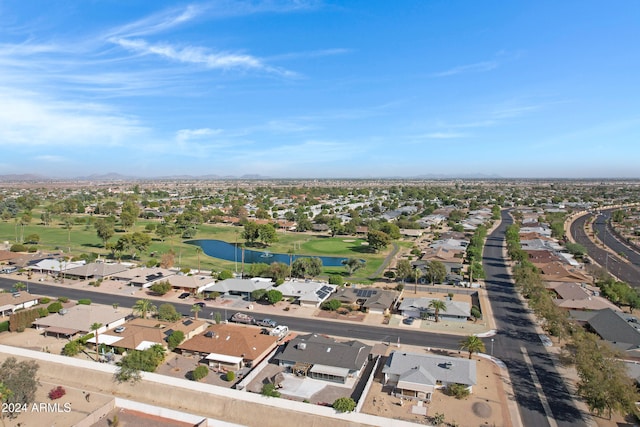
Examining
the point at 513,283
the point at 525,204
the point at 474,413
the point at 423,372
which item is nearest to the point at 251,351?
the point at 423,372

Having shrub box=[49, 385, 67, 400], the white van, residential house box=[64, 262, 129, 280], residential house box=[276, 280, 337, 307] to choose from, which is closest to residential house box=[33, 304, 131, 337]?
A: shrub box=[49, 385, 67, 400]

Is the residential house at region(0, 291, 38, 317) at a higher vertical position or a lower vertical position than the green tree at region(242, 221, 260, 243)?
lower

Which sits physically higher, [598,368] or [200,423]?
[598,368]

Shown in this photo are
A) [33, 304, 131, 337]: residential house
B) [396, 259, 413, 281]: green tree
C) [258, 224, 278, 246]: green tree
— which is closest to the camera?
[33, 304, 131, 337]: residential house

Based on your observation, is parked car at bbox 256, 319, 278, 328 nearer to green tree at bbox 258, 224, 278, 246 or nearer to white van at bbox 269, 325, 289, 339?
white van at bbox 269, 325, 289, 339

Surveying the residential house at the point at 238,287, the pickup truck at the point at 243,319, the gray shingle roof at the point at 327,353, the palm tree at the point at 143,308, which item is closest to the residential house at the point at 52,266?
the palm tree at the point at 143,308

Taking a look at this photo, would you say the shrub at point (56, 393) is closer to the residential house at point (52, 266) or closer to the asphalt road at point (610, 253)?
the residential house at point (52, 266)

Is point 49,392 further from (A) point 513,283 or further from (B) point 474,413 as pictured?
(A) point 513,283
